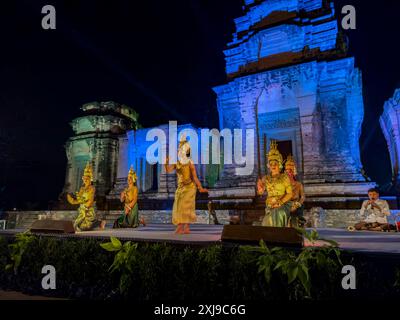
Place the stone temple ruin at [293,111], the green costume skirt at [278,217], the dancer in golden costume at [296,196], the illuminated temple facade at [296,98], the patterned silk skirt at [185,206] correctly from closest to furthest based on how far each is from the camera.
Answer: the green costume skirt at [278,217]
the patterned silk skirt at [185,206]
the dancer in golden costume at [296,196]
the stone temple ruin at [293,111]
the illuminated temple facade at [296,98]

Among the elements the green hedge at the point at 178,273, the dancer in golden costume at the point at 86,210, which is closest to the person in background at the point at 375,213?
the green hedge at the point at 178,273

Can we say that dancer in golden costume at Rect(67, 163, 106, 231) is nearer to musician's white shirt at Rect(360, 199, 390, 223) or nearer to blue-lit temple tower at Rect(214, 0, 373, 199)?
musician's white shirt at Rect(360, 199, 390, 223)

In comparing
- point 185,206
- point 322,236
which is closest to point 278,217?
point 322,236

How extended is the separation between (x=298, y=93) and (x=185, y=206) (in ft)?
35.6

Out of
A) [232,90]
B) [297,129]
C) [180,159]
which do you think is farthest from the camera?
[232,90]

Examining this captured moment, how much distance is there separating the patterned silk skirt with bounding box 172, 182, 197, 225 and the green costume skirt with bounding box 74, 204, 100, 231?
9.89 feet

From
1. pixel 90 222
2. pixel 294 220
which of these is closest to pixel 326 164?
pixel 294 220

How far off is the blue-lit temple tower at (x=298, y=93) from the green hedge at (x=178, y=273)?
10153 mm

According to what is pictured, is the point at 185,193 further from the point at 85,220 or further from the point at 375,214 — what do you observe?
the point at 375,214

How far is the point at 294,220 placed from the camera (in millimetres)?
6688

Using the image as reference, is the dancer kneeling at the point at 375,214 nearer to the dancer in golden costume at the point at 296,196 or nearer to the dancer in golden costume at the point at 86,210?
the dancer in golden costume at the point at 296,196

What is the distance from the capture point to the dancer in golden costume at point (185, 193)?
6465mm
